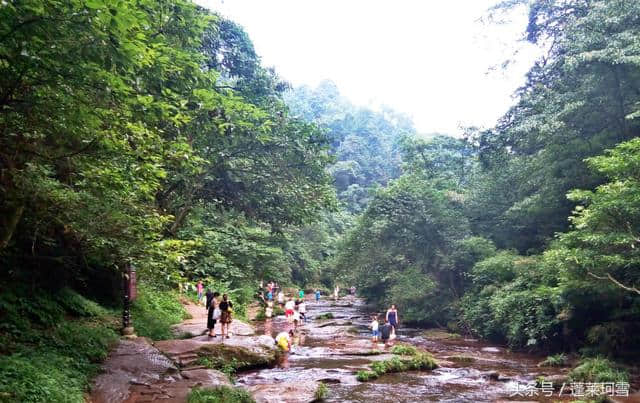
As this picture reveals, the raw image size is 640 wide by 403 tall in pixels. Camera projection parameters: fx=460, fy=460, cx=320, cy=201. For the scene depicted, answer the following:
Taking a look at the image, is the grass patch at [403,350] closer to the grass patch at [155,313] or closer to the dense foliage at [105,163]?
the dense foliage at [105,163]

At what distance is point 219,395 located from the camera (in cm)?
852

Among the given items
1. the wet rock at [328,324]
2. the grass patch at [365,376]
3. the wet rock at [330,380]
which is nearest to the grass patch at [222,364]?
the wet rock at [330,380]

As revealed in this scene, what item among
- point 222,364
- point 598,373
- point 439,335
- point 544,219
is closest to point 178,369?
point 222,364

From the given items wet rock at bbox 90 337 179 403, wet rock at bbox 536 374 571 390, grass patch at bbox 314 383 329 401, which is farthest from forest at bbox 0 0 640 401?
grass patch at bbox 314 383 329 401

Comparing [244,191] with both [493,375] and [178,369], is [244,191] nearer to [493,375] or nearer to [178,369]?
[178,369]

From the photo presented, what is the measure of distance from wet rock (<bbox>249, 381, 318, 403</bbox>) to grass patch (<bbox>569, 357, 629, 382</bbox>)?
697 cm

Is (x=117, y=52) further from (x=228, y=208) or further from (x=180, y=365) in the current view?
(x=228, y=208)

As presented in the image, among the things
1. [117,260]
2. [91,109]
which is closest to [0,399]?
[117,260]

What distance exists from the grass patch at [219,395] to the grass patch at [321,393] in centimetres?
186

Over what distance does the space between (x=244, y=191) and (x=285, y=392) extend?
7306mm

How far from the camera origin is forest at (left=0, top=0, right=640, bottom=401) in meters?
5.79

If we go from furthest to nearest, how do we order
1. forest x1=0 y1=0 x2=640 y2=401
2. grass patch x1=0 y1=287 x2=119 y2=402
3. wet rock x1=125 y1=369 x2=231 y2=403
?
wet rock x1=125 y1=369 x2=231 y2=403, grass patch x1=0 y1=287 x2=119 y2=402, forest x1=0 y1=0 x2=640 y2=401

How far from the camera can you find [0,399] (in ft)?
19.6

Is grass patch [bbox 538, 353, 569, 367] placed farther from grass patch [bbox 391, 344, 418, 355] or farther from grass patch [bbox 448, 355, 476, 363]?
grass patch [bbox 391, 344, 418, 355]
